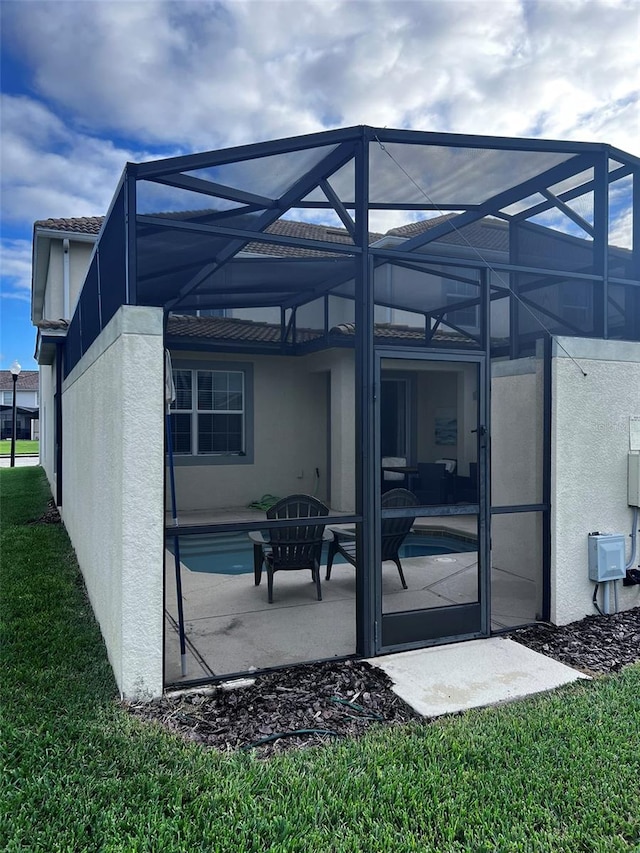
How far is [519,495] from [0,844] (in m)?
5.46

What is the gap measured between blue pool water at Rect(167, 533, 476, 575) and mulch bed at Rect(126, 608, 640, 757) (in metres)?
1.53

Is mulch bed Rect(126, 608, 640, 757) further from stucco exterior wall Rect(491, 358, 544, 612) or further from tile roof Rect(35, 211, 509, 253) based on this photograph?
tile roof Rect(35, 211, 509, 253)

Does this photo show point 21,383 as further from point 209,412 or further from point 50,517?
point 50,517

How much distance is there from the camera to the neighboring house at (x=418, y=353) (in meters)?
3.86

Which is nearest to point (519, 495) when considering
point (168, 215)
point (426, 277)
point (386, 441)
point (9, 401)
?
point (386, 441)

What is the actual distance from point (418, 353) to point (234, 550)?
5.87m

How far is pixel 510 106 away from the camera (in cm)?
633

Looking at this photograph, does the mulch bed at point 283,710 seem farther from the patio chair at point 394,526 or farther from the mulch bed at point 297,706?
the patio chair at point 394,526

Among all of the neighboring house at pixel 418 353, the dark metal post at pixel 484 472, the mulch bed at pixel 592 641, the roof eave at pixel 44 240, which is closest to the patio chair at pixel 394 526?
the neighboring house at pixel 418 353

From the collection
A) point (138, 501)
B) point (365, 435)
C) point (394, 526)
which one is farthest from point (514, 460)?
point (138, 501)

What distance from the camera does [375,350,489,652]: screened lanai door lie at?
470 cm

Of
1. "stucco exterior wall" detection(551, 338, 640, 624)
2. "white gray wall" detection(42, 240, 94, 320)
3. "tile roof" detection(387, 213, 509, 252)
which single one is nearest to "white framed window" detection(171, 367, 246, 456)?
"white gray wall" detection(42, 240, 94, 320)

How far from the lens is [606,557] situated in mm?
5375

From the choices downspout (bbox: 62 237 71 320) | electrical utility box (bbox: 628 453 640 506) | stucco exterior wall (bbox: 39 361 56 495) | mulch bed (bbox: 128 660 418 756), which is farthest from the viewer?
stucco exterior wall (bbox: 39 361 56 495)
